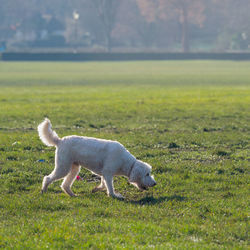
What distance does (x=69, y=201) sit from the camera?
27.1ft

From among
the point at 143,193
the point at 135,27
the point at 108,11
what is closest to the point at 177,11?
the point at 135,27

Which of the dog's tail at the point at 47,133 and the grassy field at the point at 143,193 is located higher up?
the dog's tail at the point at 47,133

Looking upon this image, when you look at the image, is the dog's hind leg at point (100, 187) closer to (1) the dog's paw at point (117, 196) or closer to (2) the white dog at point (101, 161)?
(2) the white dog at point (101, 161)

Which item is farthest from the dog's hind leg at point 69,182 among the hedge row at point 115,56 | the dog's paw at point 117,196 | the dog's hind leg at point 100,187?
the hedge row at point 115,56

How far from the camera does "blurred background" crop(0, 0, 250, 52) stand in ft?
368

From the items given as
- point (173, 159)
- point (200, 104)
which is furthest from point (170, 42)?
point (173, 159)

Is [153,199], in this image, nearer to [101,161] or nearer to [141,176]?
[141,176]

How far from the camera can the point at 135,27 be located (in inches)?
4825

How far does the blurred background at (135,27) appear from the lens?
4422 inches

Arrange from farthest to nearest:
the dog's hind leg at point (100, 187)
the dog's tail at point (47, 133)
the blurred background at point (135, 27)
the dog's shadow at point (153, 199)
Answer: the blurred background at point (135, 27) → the dog's hind leg at point (100, 187) → the dog's tail at point (47, 133) → the dog's shadow at point (153, 199)

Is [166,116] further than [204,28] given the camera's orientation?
No

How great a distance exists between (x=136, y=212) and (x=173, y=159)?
4020 millimetres

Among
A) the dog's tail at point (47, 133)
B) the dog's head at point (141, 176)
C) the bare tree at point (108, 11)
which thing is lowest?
the dog's head at point (141, 176)

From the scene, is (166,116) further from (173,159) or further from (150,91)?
(150,91)
